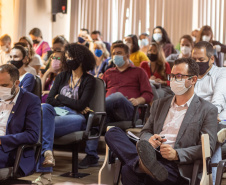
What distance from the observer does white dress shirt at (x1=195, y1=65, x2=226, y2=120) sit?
375 centimetres

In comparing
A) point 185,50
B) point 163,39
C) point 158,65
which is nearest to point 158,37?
point 163,39

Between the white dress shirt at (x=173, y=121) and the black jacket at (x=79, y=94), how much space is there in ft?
4.22

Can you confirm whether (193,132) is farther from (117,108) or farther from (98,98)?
(117,108)

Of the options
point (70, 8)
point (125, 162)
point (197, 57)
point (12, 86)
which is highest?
point (70, 8)

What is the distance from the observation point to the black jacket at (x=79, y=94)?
425cm

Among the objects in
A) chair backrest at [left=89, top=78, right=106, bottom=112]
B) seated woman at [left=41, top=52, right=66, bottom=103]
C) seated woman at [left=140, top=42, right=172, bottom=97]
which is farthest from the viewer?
seated woman at [left=140, top=42, right=172, bottom=97]

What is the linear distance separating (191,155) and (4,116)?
1474 millimetres

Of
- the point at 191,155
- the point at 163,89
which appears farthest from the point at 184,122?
the point at 163,89

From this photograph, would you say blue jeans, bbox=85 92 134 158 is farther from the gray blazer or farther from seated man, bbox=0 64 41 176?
the gray blazer

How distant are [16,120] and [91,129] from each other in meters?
1.18

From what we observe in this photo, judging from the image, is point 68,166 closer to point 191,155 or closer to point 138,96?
point 138,96

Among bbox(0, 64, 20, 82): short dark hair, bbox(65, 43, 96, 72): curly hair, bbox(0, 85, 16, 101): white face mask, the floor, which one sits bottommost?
the floor

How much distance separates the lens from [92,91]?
4.32 metres

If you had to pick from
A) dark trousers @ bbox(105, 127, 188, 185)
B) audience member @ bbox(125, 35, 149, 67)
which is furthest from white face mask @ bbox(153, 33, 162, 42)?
dark trousers @ bbox(105, 127, 188, 185)
